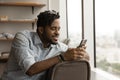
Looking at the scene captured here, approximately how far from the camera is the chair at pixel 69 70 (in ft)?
4.27

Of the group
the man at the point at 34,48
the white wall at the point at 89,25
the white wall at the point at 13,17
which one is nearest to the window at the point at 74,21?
the white wall at the point at 89,25

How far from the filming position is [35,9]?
4547 mm

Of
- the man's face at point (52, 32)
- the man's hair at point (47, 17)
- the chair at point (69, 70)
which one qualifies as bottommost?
the chair at point (69, 70)

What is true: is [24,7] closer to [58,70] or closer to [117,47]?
[117,47]

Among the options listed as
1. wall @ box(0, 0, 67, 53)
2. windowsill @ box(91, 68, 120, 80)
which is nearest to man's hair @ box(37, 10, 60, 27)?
windowsill @ box(91, 68, 120, 80)

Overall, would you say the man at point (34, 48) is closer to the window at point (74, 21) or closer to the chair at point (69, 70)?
the chair at point (69, 70)

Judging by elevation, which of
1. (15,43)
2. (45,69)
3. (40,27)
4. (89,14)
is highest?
(89,14)

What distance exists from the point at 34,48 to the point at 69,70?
42cm

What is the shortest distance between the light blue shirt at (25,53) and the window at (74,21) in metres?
1.74

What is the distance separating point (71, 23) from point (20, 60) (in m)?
Answer: 2.68

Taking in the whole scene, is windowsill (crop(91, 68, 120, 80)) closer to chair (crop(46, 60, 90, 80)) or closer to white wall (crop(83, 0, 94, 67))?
white wall (crop(83, 0, 94, 67))

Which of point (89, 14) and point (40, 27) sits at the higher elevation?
point (89, 14)

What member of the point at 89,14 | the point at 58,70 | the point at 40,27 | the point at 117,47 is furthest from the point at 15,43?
the point at 89,14

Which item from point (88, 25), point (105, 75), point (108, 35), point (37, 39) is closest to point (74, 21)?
point (88, 25)
